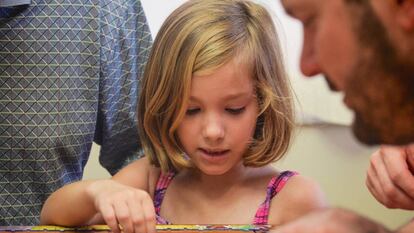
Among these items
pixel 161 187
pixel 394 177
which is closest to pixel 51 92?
pixel 161 187

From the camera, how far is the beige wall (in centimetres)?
183

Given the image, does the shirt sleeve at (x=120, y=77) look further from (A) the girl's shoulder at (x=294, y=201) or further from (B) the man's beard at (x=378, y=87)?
(B) the man's beard at (x=378, y=87)

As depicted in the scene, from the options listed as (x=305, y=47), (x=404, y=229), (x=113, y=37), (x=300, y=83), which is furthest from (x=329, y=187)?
(x=305, y=47)

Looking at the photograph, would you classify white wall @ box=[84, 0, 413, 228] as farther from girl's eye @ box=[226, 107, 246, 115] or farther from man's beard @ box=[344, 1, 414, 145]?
man's beard @ box=[344, 1, 414, 145]

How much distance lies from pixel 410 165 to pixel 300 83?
792 millimetres

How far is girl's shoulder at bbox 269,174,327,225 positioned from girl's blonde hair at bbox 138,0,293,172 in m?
0.05

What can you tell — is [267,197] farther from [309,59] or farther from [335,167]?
[335,167]

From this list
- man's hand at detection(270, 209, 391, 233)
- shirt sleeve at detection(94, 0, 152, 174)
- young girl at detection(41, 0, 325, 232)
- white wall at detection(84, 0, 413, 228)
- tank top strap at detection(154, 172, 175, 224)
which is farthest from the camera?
white wall at detection(84, 0, 413, 228)

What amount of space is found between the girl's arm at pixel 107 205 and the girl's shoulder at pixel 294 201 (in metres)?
0.20

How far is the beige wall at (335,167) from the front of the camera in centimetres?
183

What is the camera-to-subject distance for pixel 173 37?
0.98 m

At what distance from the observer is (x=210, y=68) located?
922 millimetres

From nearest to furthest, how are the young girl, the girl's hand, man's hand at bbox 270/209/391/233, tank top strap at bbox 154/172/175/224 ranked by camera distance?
man's hand at bbox 270/209/391/233, the girl's hand, the young girl, tank top strap at bbox 154/172/175/224

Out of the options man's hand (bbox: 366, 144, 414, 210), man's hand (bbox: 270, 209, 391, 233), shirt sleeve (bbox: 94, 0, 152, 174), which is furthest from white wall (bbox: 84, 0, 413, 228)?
man's hand (bbox: 270, 209, 391, 233)
